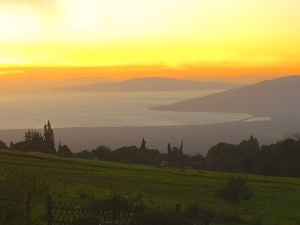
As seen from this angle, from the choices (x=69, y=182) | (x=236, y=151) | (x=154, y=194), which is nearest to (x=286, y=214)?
(x=154, y=194)

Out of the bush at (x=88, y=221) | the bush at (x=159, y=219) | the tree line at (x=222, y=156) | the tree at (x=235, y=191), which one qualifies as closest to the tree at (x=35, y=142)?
the tree line at (x=222, y=156)

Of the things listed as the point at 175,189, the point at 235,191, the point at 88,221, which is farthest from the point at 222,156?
the point at 88,221

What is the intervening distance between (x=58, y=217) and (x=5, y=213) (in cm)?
391

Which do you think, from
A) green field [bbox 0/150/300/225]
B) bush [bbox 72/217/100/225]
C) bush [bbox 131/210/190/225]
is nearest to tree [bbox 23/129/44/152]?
green field [bbox 0/150/300/225]

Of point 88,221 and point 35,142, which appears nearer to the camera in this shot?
point 88,221

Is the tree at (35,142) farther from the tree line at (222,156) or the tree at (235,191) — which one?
the tree at (235,191)

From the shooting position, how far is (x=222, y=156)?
87625 millimetres

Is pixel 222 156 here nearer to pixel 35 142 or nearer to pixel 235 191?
pixel 35 142

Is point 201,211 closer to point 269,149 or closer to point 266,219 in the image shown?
point 266,219

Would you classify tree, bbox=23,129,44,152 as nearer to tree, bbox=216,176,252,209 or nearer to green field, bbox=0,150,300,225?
green field, bbox=0,150,300,225

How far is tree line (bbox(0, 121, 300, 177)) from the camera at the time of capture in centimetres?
6850

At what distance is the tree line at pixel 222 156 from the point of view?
68.5 meters

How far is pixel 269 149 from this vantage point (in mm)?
71938

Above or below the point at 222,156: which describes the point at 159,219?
below
